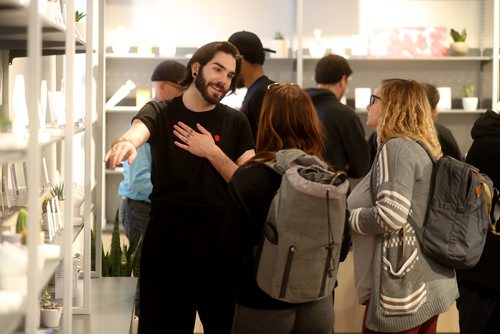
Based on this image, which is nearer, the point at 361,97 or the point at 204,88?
the point at 204,88

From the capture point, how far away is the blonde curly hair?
3.35m

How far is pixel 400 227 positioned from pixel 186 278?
0.80 meters

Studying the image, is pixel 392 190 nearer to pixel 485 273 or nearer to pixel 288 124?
pixel 288 124

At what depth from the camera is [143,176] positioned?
5043 millimetres

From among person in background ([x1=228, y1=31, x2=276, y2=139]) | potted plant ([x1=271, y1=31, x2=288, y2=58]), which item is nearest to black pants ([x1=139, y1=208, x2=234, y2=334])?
person in background ([x1=228, y1=31, x2=276, y2=139])

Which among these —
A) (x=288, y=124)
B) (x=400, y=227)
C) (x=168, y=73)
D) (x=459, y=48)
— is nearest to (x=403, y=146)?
(x=400, y=227)

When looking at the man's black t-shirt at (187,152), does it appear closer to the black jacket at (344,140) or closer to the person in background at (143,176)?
the person in background at (143,176)

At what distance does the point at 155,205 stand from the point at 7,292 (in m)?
1.48

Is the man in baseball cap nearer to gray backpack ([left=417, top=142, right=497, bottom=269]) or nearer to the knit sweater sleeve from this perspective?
the knit sweater sleeve

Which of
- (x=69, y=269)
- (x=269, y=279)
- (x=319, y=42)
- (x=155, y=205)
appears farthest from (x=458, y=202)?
(x=319, y=42)

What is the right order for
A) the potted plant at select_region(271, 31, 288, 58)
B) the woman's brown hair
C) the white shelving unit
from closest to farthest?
the white shelving unit → the woman's brown hair → the potted plant at select_region(271, 31, 288, 58)

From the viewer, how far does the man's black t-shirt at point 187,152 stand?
11.2 feet

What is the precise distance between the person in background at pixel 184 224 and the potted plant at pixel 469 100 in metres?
3.77

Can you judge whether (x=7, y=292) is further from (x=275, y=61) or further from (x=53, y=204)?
(x=275, y=61)
